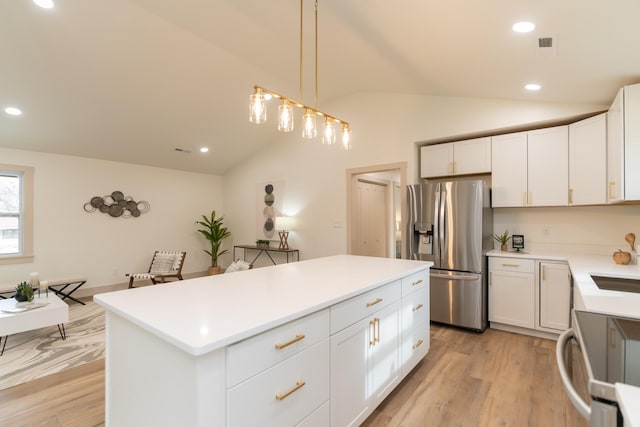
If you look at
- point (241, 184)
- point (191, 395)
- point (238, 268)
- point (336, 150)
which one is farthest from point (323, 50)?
point (241, 184)

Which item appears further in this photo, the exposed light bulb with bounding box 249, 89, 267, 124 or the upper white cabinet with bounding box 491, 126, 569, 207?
the upper white cabinet with bounding box 491, 126, 569, 207

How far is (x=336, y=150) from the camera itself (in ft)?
16.8

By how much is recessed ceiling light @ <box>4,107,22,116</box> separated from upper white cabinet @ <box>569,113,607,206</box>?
6.48 m

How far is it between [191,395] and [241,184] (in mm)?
6038

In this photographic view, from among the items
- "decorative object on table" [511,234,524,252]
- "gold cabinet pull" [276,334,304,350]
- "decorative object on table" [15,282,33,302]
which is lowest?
"decorative object on table" [15,282,33,302]

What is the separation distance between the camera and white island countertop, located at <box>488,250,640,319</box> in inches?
55.8

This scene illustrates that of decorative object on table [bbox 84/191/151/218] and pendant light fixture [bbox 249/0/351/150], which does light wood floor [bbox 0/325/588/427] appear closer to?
pendant light fixture [bbox 249/0/351/150]

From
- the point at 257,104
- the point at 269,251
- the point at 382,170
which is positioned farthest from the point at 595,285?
the point at 269,251

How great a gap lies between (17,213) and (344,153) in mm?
5207

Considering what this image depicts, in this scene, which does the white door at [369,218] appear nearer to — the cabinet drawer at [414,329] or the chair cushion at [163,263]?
the cabinet drawer at [414,329]

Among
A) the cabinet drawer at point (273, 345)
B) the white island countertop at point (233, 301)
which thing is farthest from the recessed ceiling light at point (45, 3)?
the cabinet drawer at point (273, 345)

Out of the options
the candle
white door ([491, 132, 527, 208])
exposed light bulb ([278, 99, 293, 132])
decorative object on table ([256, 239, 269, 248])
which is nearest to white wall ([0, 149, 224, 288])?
the candle

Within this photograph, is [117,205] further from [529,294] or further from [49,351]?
[529,294]

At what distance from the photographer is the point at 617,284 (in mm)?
2293
